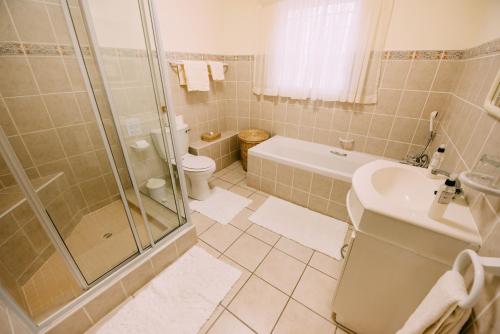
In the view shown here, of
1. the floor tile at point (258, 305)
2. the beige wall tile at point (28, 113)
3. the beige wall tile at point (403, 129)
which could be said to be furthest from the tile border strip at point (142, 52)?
the floor tile at point (258, 305)

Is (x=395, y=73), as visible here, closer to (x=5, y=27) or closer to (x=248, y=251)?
(x=248, y=251)

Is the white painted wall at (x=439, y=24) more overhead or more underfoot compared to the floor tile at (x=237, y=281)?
more overhead

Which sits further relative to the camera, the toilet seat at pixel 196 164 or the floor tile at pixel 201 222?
the toilet seat at pixel 196 164

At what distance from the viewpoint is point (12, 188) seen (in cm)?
129

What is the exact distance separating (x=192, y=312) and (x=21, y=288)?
933 mm

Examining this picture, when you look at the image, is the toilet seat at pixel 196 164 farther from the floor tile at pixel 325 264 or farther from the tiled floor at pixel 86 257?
the floor tile at pixel 325 264

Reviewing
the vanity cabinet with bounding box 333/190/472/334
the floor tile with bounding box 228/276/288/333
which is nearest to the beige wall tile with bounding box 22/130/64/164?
the floor tile with bounding box 228/276/288/333

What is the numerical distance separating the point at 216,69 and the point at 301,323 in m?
2.61

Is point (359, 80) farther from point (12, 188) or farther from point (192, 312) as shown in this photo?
point (12, 188)

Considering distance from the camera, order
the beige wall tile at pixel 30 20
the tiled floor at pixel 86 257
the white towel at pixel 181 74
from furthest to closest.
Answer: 1. the white towel at pixel 181 74
2. the beige wall tile at pixel 30 20
3. the tiled floor at pixel 86 257

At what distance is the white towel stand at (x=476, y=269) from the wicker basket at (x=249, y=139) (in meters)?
2.20

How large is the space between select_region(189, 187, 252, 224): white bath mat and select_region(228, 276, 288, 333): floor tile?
0.68 m

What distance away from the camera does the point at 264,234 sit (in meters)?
1.78

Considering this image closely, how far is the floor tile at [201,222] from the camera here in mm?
1829
